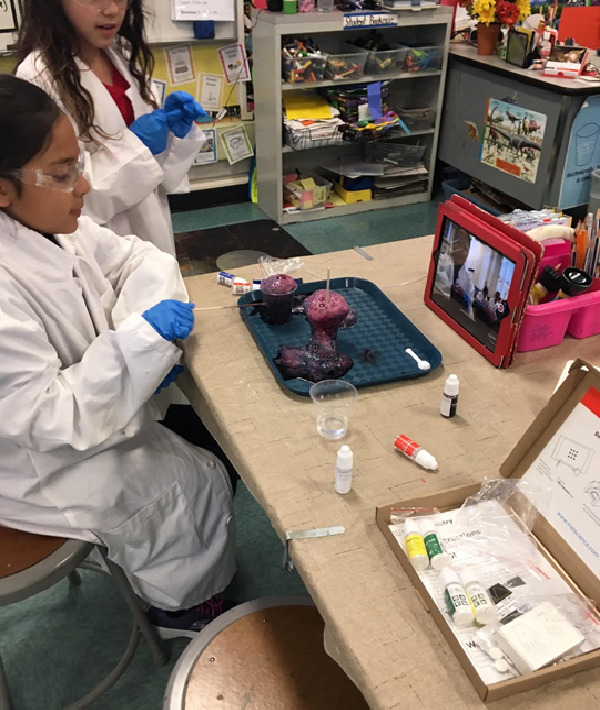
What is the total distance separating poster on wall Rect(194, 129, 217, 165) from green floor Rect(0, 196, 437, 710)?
240 centimetres

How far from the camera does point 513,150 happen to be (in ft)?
10.6

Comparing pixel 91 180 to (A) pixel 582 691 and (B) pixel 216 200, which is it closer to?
(A) pixel 582 691

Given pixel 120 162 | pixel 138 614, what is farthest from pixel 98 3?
pixel 138 614

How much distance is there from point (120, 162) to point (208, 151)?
7.07 feet

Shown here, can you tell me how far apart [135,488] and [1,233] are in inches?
20.6

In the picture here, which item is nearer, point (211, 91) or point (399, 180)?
point (211, 91)

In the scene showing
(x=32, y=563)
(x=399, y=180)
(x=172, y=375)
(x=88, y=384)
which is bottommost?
(x=399, y=180)

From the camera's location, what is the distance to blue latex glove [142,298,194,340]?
110 centimetres

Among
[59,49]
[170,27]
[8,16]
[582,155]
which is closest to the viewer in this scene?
[59,49]

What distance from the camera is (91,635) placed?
157 cm

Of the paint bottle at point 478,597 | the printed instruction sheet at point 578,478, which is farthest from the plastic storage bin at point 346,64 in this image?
the paint bottle at point 478,597

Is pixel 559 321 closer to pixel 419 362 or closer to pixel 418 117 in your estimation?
pixel 419 362

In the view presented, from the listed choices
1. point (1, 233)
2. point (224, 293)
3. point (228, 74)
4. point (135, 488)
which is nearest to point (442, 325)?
point (224, 293)

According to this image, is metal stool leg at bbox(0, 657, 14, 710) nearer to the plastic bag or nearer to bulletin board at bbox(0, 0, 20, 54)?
the plastic bag
